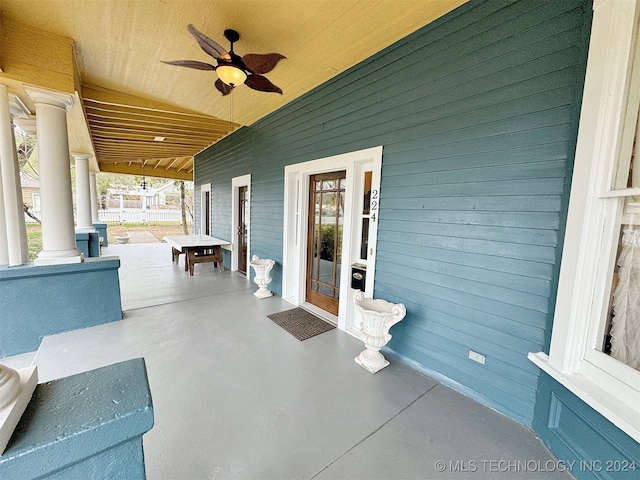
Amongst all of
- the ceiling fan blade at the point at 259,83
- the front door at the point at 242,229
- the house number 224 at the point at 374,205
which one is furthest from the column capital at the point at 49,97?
the house number 224 at the point at 374,205

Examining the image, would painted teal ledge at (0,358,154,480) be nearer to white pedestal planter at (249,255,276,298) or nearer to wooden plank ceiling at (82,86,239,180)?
white pedestal planter at (249,255,276,298)

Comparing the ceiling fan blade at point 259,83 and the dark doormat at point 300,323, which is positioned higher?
the ceiling fan blade at point 259,83

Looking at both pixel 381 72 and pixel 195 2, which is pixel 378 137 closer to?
pixel 381 72

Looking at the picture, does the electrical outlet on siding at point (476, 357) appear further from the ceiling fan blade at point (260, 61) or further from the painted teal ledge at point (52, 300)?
the painted teal ledge at point (52, 300)

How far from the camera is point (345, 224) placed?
3195mm

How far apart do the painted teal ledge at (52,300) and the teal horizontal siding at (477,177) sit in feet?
10.8

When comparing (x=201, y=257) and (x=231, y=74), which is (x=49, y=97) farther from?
(x=201, y=257)

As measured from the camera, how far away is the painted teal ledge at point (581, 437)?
4.23 ft

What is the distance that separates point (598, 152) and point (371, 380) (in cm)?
224

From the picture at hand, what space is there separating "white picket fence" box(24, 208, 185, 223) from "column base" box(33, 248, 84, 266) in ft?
49.6

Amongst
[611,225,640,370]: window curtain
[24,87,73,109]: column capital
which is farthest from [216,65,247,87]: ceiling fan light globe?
[611,225,640,370]: window curtain

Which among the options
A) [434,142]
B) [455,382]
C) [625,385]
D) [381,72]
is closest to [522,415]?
[455,382]

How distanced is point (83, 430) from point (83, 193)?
23.9ft

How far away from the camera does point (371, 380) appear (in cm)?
235
